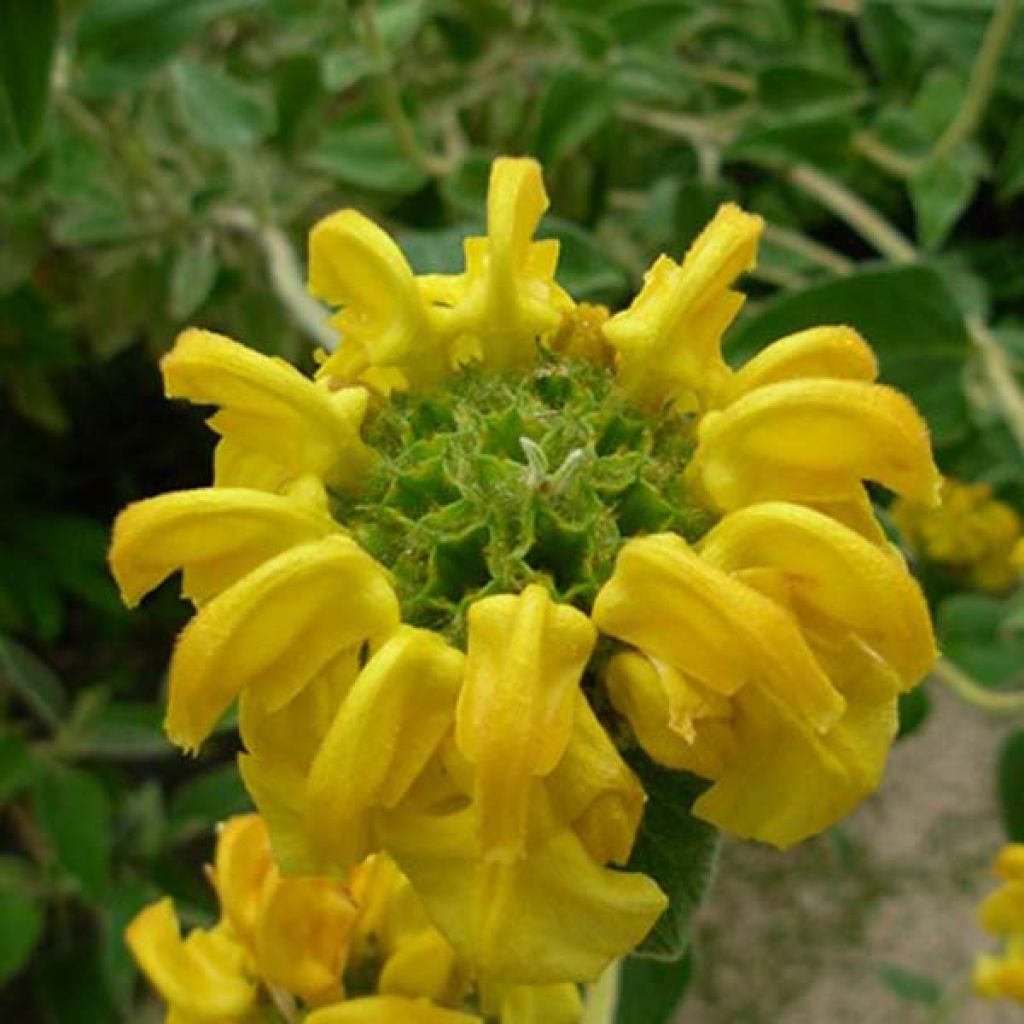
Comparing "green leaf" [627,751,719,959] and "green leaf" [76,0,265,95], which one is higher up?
"green leaf" [627,751,719,959]

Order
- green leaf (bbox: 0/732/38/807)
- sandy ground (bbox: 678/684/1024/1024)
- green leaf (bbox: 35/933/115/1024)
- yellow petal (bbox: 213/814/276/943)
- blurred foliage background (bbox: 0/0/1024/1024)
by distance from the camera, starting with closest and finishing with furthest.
Answer: 1. yellow petal (bbox: 213/814/276/943)
2. blurred foliage background (bbox: 0/0/1024/1024)
3. green leaf (bbox: 0/732/38/807)
4. green leaf (bbox: 35/933/115/1024)
5. sandy ground (bbox: 678/684/1024/1024)

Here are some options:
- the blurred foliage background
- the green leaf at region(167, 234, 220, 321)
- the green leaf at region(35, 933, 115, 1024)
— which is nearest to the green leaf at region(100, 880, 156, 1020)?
the blurred foliage background

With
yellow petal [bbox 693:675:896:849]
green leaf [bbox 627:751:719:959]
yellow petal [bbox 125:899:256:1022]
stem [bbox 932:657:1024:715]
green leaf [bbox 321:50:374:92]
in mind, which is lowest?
stem [bbox 932:657:1024:715]

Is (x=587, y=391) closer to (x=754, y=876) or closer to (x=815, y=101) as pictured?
(x=815, y=101)

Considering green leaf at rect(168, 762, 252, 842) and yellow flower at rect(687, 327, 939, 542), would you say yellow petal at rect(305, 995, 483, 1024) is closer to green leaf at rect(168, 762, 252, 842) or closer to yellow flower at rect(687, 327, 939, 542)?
yellow flower at rect(687, 327, 939, 542)

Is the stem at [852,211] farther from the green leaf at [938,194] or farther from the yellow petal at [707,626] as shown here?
the yellow petal at [707,626]

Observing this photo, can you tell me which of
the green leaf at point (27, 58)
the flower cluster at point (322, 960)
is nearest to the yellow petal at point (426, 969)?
the flower cluster at point (322, 960)

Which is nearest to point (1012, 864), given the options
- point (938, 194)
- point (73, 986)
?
point (938, 194)

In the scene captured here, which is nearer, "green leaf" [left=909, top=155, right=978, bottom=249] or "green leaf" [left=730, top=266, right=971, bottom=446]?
"green leaf" [left=730, top=266, right=971, bottom=446]
